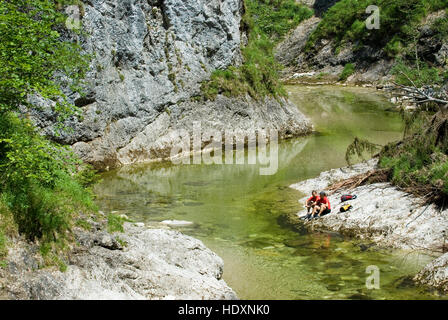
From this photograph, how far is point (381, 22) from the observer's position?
2319 inches

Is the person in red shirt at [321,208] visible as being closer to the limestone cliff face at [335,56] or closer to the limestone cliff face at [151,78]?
the limestone cliff face at [151,78]

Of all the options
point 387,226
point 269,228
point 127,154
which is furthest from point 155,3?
point 387,226

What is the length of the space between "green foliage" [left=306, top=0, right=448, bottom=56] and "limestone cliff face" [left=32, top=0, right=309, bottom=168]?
1118 inches

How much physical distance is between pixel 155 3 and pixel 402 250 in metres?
20.9

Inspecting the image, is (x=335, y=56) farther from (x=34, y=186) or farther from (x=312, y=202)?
(x=34, y=186)

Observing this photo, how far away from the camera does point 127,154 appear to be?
2402cm

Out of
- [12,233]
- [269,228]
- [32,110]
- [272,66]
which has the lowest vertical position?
[269,228]

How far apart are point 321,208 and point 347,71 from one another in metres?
48.7

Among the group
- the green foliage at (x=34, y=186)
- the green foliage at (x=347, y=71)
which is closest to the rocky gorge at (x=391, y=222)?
the green foliage at (x=34, y=186)

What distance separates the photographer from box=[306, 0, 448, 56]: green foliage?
55.6 meters

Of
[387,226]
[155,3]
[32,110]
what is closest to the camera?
[387,226]
